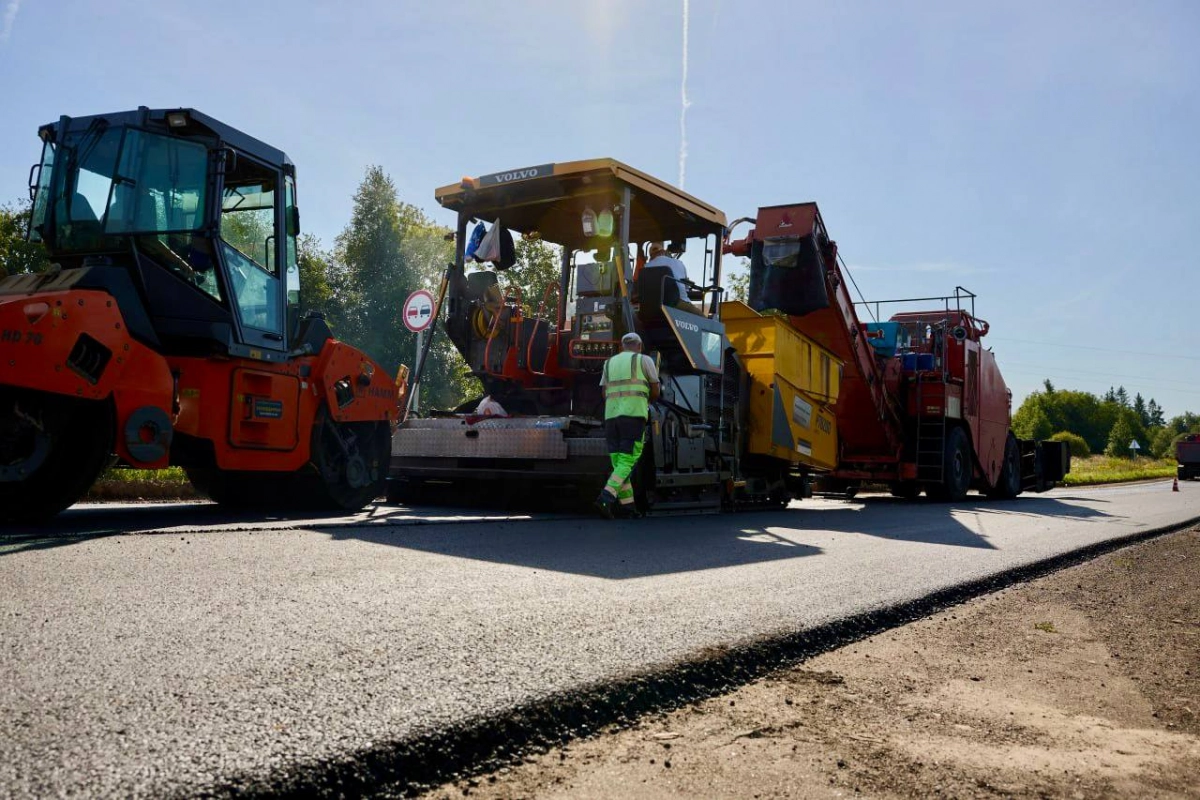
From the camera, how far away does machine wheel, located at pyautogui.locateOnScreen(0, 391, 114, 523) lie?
5016 millimetres

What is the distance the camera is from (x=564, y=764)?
81.0 inches

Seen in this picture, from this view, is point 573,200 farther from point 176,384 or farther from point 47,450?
point 47,450

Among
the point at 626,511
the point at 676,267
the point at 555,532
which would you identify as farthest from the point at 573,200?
the point at 555,532

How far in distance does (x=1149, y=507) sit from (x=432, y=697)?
14141 millimetres

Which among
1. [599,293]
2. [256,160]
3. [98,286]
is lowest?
[98,286]

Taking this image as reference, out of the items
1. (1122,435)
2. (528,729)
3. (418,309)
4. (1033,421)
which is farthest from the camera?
(1033,421)

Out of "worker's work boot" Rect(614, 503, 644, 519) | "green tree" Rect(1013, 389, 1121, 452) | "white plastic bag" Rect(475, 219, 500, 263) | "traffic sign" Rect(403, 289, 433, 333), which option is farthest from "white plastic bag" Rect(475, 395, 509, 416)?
"green tree" Rect(1013, 389, 1121, 452)

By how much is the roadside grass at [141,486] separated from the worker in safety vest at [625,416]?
4063 millimetres

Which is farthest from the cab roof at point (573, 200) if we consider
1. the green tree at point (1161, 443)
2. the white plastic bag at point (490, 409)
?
the green tree at point (1161, 443)

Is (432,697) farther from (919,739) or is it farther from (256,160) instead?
(256,160)

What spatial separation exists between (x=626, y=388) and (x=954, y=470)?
8.48m

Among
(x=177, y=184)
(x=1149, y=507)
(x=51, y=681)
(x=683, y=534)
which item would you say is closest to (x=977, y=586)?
(x=683, y=534)

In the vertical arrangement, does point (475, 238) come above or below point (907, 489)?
above

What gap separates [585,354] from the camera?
8.46 m
